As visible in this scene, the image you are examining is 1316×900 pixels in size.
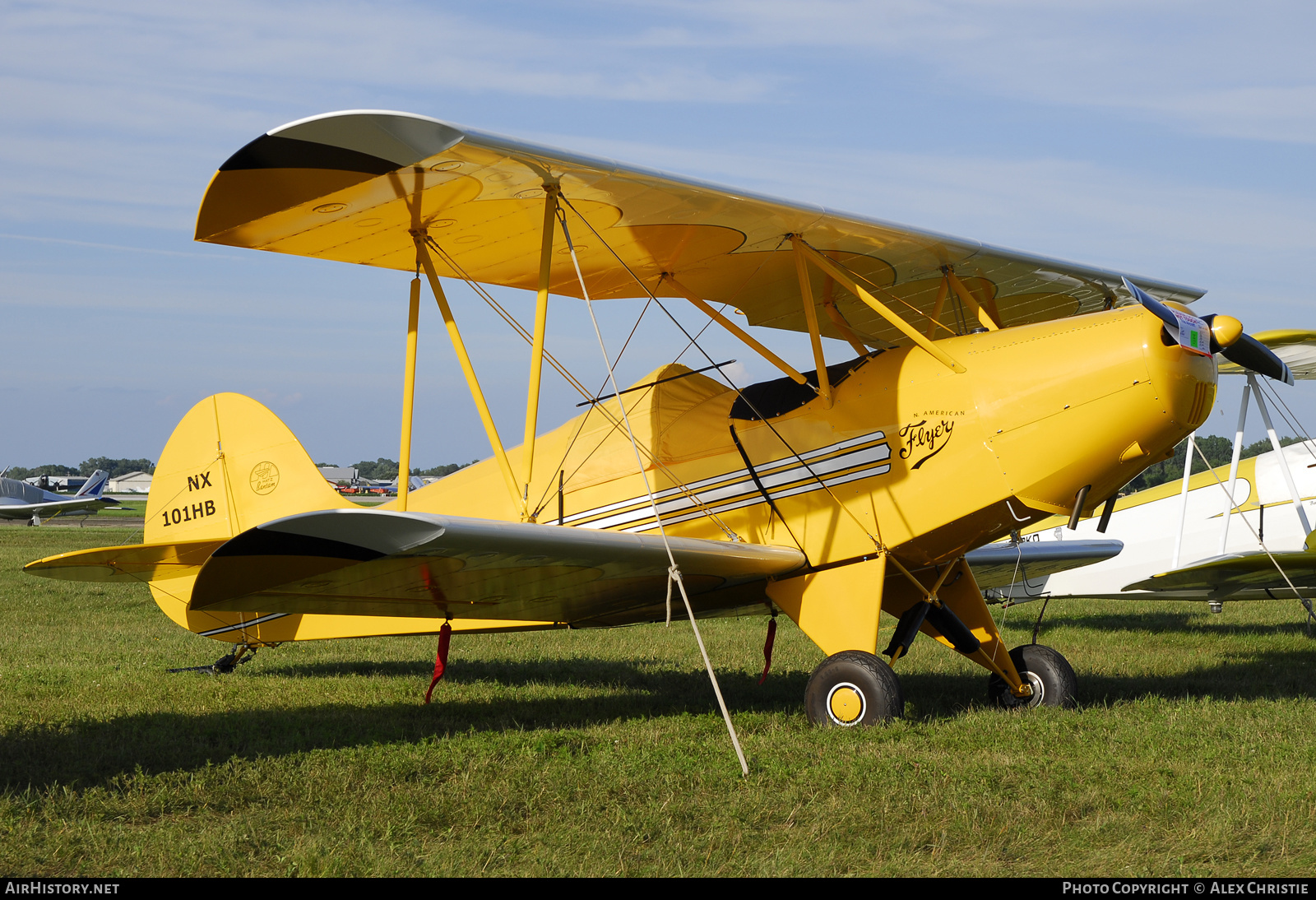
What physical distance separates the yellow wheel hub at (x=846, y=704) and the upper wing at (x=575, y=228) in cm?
279

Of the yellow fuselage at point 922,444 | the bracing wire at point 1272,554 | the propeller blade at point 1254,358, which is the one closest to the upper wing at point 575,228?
the yellow fuselage at point 922,444

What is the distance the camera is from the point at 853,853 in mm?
3863

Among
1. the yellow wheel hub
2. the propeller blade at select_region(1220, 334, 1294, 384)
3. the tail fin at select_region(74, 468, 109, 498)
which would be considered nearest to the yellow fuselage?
the yellow wheel hub

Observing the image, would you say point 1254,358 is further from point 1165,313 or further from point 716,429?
point 716,429

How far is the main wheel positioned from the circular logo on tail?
19.9 feet

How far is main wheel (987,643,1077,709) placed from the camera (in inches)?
281

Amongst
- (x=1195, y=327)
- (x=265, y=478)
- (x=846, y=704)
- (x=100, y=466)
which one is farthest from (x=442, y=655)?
(x=100, y=466)

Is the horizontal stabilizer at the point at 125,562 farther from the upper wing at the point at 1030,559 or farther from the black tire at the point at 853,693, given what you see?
the upper wing at the point at 1030,559

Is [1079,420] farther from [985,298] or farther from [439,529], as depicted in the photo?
[439,529]

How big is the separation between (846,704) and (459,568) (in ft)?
7.78

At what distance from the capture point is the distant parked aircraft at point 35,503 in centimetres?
5484

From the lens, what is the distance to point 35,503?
57.8 metres

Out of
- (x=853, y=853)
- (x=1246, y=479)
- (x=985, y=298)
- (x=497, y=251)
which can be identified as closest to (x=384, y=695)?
(x=497, y=251)

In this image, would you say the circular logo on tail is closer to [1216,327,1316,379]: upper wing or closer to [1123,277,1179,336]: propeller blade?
[1123,277,1179,336]: propeller blade
